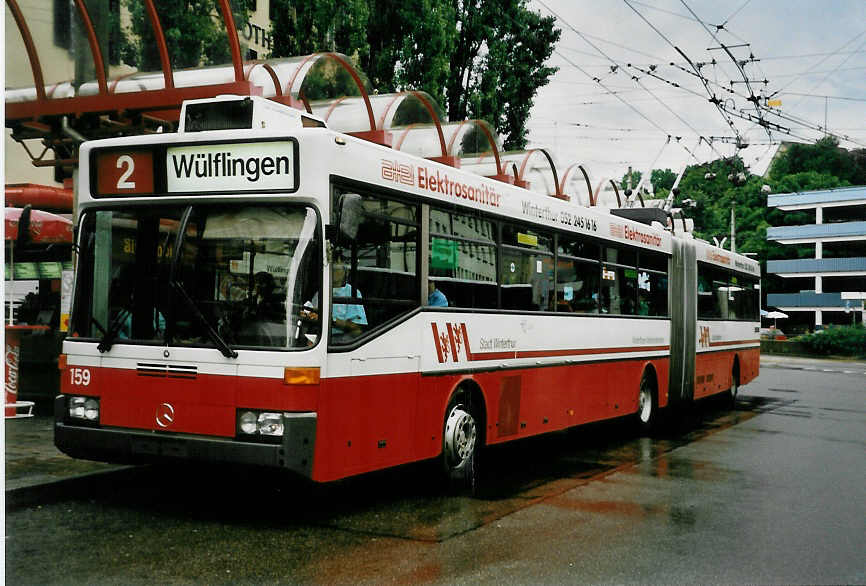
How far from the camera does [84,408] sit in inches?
308

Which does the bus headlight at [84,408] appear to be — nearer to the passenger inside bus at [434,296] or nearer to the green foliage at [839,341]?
the passenger inside bus at [434,296]

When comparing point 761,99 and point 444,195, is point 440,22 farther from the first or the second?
point 444,195

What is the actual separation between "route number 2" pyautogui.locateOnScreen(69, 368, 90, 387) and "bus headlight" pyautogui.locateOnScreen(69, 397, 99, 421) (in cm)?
12

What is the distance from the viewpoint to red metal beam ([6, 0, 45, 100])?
1356 cm

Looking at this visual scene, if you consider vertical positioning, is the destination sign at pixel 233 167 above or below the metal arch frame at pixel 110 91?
below

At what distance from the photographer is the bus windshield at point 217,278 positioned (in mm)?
7320

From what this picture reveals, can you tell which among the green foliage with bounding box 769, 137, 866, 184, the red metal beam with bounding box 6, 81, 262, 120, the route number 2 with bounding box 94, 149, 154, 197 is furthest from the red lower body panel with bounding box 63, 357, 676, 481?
the green foliage with bounding box 769, 137, 866, 184

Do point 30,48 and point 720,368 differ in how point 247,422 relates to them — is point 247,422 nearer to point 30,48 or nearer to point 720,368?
point 30,48

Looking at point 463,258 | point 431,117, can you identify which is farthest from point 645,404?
point 463,258

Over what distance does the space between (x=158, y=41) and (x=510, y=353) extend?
6360 millimetres

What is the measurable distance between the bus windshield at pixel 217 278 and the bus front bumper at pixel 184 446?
620 mm

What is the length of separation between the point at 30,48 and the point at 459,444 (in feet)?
28.5

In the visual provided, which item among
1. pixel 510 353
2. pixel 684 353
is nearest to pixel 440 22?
pixel 684 353

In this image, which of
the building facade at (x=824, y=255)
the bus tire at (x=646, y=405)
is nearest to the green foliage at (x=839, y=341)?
the building facade at (x=824, y=255)
